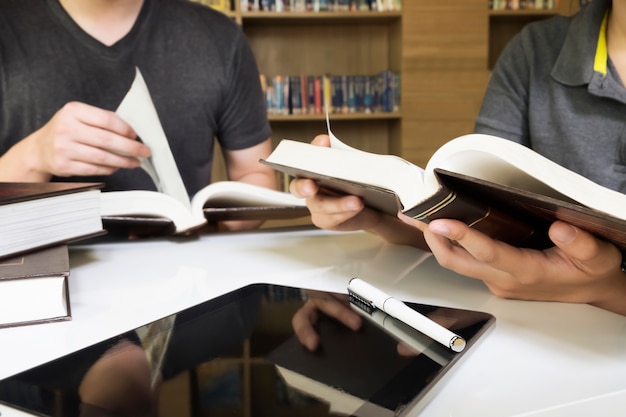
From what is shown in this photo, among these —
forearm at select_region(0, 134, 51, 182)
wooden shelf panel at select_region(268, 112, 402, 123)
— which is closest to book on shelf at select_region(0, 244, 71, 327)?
forearm at select_region(0, 134, 51, 182)

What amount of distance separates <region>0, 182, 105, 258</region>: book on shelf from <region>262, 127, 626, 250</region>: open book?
0.21 metres

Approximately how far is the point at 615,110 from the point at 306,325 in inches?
28.3

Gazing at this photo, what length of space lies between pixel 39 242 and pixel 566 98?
835mm

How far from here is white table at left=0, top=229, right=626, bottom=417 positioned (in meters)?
0.36

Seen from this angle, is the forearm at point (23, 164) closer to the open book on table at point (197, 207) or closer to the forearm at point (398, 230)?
the open book on table at point (197, 207)

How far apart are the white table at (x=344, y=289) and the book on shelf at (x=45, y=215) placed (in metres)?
0.07

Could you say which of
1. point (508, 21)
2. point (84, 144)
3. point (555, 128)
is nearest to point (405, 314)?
point (84, 144)

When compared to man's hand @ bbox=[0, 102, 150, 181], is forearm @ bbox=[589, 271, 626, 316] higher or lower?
lower

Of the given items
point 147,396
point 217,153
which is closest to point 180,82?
point 147,396

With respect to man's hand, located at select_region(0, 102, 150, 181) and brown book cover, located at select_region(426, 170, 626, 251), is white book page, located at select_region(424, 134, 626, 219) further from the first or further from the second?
man's hand, located at select_region(0, 102, 150, 181)

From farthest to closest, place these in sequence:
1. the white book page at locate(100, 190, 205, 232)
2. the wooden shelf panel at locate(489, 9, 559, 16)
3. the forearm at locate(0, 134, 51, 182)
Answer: the wooden shelf panel at locate(489, 9, 559, 16), the forearm at locate(0, 134, 51, 182), the white book page at locate(100, 190, 205, 232)

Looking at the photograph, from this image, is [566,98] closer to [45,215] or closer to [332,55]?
[45,215]

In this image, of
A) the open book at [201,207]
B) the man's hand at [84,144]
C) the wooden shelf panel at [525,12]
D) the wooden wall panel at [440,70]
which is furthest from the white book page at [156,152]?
the wooden shelf panel at [525,12]

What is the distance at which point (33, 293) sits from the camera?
47 centimetres
